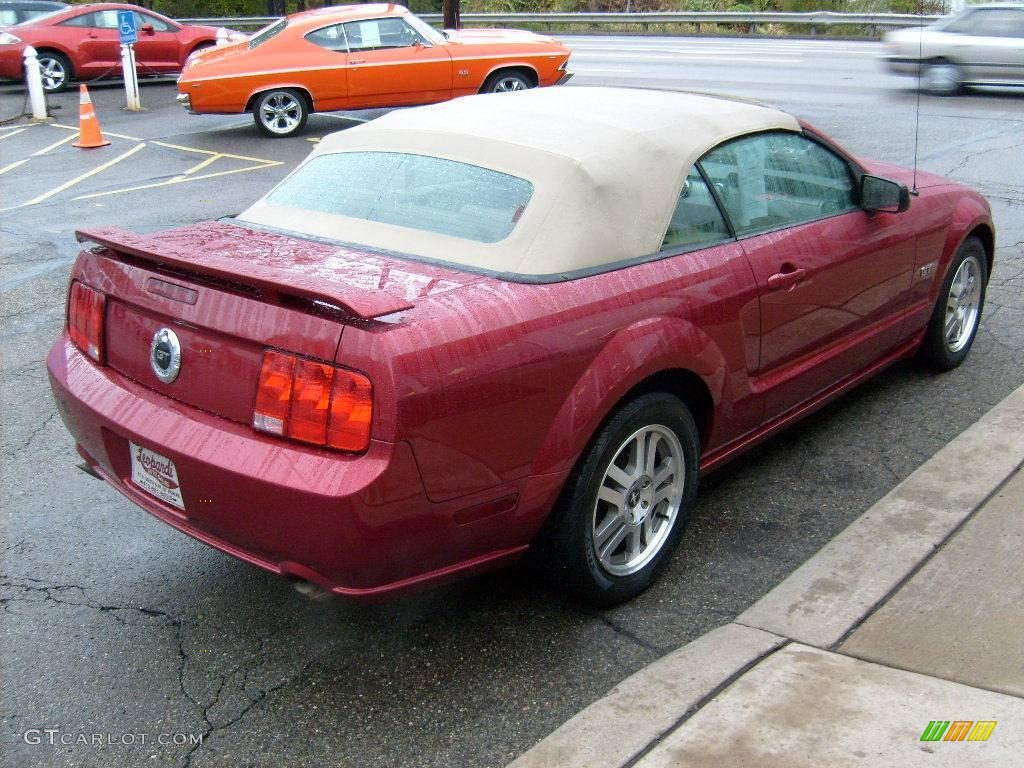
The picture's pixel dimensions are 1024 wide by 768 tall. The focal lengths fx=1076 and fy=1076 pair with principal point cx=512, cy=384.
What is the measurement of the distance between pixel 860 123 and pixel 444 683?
12.7 metres

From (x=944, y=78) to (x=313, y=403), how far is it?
16.2m

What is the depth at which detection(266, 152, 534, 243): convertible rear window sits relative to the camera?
3615 mm

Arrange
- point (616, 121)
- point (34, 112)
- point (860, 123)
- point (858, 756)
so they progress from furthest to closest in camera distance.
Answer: point (34, 112) → point (860, 123) → point (616, 121) → point (858, 756)

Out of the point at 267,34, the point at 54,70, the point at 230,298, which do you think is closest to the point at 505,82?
the point at 267,34

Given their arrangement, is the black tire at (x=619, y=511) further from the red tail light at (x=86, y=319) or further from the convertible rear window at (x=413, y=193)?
the red tail light at (x=86, y=319)

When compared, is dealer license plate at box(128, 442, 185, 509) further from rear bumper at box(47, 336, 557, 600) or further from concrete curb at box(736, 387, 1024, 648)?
concrete curb at box(736, 387, 1024, 648)

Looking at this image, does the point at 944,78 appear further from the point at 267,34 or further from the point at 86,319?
the point at 86,319

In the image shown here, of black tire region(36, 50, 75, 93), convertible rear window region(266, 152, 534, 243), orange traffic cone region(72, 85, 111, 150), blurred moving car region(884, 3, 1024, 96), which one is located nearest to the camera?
convertible rear window region(266, 152, 534, 243)

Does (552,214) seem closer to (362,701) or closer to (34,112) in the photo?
(362,701)

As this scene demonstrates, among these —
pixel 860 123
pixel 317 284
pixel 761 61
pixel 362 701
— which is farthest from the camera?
pixel 761 61

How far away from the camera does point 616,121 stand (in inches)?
158

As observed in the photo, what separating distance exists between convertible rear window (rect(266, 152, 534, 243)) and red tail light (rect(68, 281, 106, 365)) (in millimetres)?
816

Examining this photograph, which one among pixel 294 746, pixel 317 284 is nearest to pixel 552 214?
pixel 317 284

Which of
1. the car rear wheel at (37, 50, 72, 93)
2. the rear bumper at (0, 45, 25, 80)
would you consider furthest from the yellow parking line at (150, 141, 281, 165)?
the rear bumper at (0, 45, 25, 80)
